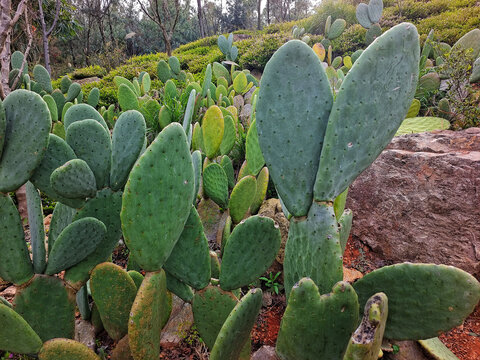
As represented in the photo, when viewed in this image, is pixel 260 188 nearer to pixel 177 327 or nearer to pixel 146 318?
pixel 177 327

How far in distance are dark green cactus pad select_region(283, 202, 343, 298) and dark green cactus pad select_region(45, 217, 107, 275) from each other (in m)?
0.59

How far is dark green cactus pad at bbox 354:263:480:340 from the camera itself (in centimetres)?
73

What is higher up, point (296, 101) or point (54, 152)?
point (296, 101)

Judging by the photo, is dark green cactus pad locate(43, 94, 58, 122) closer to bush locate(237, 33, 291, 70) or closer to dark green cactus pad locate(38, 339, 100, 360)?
dark green cactus pad locate(38, 339, 100, 360)

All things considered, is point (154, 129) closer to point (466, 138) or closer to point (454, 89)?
point (466, 138)

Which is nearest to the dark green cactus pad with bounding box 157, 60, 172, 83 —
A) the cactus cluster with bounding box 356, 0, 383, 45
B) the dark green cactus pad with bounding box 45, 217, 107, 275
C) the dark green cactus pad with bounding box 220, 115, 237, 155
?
the dark green cactus pad with bounding box 220, 115, 237, 155

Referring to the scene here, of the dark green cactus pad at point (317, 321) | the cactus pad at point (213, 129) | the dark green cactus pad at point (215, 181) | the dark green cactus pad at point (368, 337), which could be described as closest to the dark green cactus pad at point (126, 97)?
the cactus pad at point (213, 129)

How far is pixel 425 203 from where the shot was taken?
5.38 feet

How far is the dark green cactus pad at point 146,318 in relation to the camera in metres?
0.78

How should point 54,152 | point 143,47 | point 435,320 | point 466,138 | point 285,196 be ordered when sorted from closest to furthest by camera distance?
point 435,320 → point 285,196 → point 54,152 → point 466,138 → point 143,47

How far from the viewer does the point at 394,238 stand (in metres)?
1.71

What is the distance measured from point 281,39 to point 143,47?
59.2 ft

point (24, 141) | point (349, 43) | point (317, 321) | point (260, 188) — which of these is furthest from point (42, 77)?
point (349, 43)

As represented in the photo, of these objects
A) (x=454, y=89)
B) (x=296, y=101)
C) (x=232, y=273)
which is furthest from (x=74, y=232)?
(x=454, y=89)
